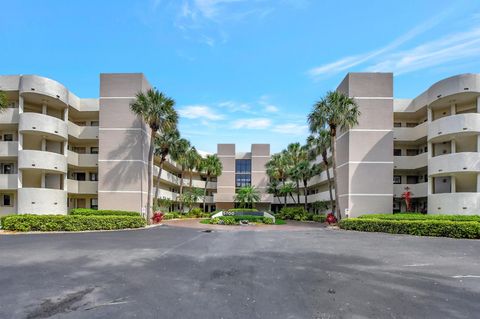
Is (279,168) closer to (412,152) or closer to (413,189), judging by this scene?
(412,152)

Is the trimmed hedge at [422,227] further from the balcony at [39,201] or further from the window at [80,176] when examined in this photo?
the window at [80,176]

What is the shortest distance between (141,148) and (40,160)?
931 cm

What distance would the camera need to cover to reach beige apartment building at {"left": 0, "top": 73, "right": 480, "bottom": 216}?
2828cm

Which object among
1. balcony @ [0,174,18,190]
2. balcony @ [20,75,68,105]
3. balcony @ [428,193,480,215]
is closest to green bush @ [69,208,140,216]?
balcony @ [0,174,18,190]

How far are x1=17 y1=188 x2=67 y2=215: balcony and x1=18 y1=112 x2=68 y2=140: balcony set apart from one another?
5235 millimetres

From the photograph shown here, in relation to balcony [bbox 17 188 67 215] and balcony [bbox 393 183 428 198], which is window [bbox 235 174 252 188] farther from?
balcony [bbox 17 188 67 215]

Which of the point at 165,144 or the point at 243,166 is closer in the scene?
the point at 165,144

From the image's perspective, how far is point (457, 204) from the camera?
26.8m

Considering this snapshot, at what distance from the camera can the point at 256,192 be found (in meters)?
62.2

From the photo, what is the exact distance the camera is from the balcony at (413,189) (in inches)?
1234

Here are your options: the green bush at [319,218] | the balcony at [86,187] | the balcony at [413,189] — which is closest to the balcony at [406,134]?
the balcony at [413,189]

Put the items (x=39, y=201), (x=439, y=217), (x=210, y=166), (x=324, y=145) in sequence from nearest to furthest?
(x=439, y=217), (x=39, y=201), (x=324, y=145), (x=210, y=166)

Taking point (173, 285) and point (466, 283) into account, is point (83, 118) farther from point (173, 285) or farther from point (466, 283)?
point (466, 283)

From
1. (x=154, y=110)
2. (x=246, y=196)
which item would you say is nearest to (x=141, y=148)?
(x=154, y=110)
